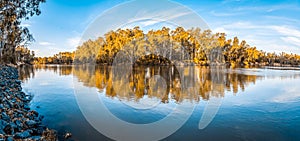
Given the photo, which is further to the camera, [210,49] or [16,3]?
[210,49]

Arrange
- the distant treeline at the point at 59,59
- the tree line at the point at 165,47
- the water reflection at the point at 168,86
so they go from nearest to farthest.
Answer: the water reflection at the point at 168,86 < the tree line at the point at 165,47 < the distant treeline at the point at 59,59

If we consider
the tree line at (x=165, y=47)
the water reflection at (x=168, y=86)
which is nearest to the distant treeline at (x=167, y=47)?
the tree line at (x=165, y=47)

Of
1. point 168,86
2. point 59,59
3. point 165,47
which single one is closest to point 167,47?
point 165,47

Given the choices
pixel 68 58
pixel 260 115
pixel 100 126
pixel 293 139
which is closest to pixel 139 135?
pixel 100 126

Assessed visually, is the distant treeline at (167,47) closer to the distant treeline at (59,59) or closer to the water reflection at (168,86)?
the water reflection at (168,86)

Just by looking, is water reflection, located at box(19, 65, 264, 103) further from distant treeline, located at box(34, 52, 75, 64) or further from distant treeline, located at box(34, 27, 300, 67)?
distant treeline, located at box(34, 52, 75, 64)

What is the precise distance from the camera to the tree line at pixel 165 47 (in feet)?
192

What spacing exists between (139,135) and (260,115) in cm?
630

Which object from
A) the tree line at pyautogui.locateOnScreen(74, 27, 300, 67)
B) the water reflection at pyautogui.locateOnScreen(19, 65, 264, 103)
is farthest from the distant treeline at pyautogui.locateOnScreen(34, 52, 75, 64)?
the water reflection at pyautogui.locateOnScreen(19, 65, 264, 103)

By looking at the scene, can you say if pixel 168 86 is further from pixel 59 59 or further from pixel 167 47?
pixel 59 59

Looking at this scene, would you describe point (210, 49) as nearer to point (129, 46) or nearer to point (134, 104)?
Result: point (129, 46)

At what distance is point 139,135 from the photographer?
7770 millimetres

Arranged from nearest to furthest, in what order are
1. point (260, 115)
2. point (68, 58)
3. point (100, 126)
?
point (100, 126) < point (260, 115) < point (68, 58)

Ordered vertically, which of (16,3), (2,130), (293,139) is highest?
(16,3)
